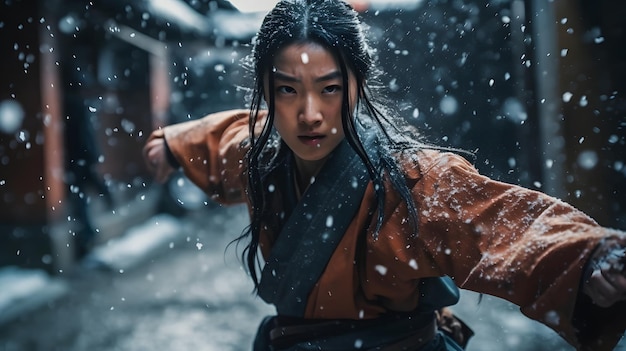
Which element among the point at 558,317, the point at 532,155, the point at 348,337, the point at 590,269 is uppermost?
the point at 590,269

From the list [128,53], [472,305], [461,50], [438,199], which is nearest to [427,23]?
[461,50]

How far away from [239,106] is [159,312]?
208 cm

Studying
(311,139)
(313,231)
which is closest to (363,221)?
(313,231)

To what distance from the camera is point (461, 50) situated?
6039 millimetres

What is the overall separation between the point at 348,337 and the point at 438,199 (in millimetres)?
522

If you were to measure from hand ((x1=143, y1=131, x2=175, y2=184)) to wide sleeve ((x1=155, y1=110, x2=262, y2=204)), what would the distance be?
4cm

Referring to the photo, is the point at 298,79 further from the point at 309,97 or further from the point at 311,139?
the point at 311,139

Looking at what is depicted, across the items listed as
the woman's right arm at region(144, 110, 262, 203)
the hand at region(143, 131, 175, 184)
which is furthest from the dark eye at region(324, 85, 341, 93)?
the hand at region(143, 131, 175, 184)

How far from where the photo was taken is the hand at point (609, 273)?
1.10 metres

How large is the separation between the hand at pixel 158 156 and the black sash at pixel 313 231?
83 cm

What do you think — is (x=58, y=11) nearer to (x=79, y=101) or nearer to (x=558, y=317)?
(x=79, y=101)

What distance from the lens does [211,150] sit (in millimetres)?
2260

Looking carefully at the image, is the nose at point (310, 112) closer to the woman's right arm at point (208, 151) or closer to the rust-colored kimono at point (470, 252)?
the rust-colored kimono at point (470, 252)

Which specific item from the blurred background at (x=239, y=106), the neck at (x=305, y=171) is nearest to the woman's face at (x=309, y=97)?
the neck at (x=305, y=171)
